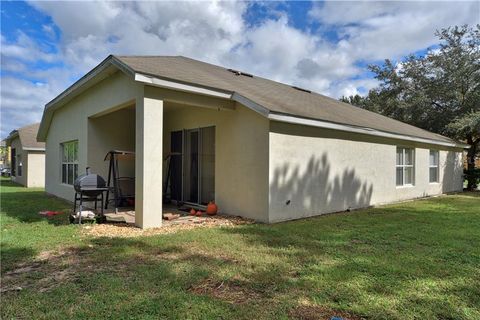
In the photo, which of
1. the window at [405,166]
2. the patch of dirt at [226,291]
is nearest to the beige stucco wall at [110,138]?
the patch of dirt at [226,291]

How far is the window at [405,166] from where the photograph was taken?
41.3ft

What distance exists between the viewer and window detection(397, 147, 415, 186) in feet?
41.3

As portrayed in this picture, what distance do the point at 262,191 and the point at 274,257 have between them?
2889mm

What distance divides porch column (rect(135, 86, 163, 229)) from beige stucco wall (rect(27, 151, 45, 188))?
17.2 meters

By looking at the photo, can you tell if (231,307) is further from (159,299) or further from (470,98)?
(470,98)

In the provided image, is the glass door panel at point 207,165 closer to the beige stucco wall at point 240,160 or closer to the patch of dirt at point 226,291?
the beige stucco wall at point 240,160

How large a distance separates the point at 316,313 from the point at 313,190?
5.78 meters

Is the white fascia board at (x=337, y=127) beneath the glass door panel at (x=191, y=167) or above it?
above

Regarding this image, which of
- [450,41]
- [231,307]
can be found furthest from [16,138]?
[450,41]

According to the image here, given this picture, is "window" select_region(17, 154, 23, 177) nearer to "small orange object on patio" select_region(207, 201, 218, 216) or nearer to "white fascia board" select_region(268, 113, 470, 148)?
"small orange object on patio" select_region(207, 201, 218, 216)

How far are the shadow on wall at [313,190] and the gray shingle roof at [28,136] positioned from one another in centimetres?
1864

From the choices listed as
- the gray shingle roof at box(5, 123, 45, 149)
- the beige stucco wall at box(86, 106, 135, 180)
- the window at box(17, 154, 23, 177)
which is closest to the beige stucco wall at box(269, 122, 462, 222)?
the beige stucco wall at box(86, 106, 135, 180)

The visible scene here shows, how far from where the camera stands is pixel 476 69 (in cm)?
1912

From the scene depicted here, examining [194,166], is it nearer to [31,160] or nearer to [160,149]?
[160,149]
